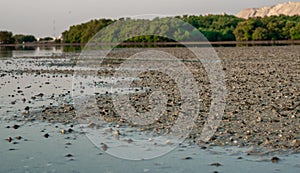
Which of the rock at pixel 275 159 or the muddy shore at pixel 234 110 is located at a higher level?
the muddy shore at pixel 234 110

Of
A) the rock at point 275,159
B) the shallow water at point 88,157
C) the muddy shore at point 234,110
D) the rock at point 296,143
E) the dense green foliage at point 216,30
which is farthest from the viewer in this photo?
the dense green foliage at point 216,30

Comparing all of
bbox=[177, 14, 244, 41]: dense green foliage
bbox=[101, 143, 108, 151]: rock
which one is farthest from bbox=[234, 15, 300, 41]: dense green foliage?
bbox=[101, 143, 108, 151]: rock

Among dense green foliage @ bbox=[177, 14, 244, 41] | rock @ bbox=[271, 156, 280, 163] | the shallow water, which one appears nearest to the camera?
the shallow water

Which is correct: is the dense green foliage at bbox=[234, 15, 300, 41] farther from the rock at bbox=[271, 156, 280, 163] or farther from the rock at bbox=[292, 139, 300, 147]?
A: the rock at bbox=[271, 156, 280, 163]

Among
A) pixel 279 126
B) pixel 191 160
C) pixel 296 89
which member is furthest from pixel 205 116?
pixel 296 89

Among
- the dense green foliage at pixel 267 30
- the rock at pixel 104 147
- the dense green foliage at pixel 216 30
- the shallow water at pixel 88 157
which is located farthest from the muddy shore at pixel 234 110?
the dense green foliage at pixel 216 30

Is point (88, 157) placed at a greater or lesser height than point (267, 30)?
lesser

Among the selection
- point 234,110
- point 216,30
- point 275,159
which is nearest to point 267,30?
point 216,30

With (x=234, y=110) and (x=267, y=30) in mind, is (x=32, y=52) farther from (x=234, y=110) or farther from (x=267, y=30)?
(x=234, y=110)

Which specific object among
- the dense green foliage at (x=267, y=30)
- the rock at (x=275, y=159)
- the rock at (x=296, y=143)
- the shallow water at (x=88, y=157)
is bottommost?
the shallow water at (x=88, y=157)

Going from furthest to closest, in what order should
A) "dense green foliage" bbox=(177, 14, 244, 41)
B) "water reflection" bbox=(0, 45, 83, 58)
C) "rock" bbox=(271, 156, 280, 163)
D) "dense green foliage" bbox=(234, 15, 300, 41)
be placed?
"dense green foliage" bbox=(177, 14, 244, 41) < "dense green foliage" bbox=(234, 15, 300, 41) < "water reflection" bbox=(0, 45, 83, 58) < "rock" bbox=(271, 156, 280, 163)

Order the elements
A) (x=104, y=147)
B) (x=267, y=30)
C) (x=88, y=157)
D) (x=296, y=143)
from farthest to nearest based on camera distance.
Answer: (x=267, y=30), (x=104, y=147), (x=296, y=143), (x=88, y=157)

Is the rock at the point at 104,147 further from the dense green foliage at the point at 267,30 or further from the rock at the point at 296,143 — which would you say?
A: the dense green foliage at the point at 267,30

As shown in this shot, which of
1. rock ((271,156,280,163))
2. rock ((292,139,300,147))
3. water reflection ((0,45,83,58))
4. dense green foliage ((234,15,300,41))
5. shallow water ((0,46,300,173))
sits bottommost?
shallow water ((0,46,300,173))
